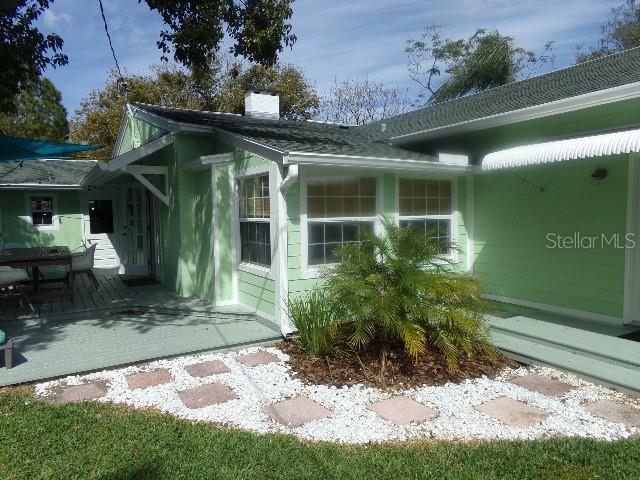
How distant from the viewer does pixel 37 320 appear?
7289 millimetres

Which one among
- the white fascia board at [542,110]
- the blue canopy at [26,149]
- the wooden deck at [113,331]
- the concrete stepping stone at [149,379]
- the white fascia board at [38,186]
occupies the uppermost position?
the white fascia board at [542,110]

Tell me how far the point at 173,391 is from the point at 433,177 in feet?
18.7

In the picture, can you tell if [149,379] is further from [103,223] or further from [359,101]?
[359,101]

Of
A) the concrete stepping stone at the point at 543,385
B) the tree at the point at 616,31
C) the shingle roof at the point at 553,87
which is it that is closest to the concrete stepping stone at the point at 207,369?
the concrete stepping stone at the point at 543,385

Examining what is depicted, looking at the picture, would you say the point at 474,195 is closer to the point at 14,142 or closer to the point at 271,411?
the point at 271,411

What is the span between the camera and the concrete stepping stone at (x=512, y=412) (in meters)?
4.14

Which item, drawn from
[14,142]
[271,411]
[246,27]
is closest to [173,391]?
[271,411]

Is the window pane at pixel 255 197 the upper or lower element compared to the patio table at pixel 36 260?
upper

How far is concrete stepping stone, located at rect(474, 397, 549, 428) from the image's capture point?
4.14m

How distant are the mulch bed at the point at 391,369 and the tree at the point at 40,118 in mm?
31955

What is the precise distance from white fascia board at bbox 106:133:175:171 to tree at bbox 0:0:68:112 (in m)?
2.34

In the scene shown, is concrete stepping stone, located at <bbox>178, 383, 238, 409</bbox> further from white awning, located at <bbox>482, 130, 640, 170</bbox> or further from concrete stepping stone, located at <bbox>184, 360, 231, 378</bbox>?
white awning, located at <bbox>482, 130, 640, 170</bbox>

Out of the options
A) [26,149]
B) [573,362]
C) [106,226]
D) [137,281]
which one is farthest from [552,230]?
[106,226]

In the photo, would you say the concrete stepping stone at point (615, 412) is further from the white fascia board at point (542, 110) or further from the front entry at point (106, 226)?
the front entry at point (106, 226)
